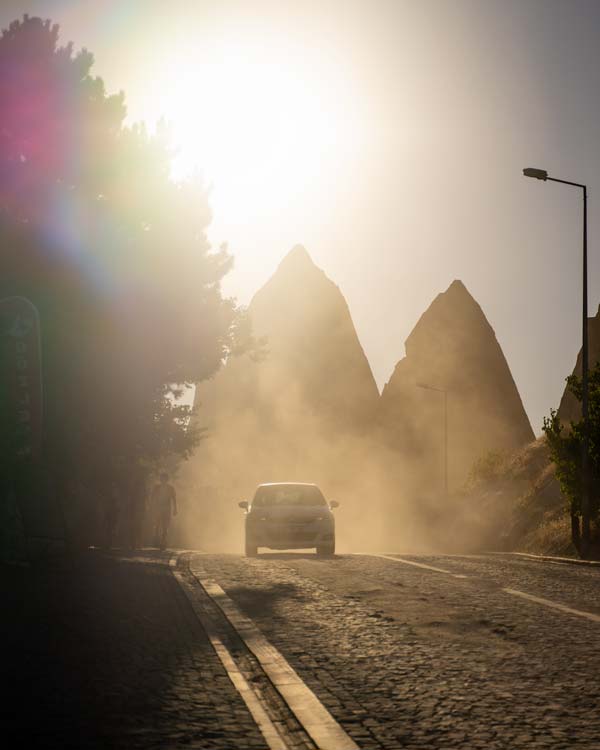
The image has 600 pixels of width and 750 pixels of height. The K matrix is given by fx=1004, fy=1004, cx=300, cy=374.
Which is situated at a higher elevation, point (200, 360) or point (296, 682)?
point (200, 360)

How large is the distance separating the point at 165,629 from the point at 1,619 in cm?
155

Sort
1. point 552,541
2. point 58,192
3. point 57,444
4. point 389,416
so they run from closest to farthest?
point 57,444, point 58,192, point 552,541, point 389,416

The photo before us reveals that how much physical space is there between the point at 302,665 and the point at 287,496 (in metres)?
16.0

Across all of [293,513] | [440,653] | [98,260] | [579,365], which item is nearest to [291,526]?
[293,513]

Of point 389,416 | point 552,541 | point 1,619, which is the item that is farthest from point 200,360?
point 389,416

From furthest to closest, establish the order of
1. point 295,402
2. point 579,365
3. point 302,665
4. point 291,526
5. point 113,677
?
point 295,402 → point 579,365 → point 291,526 → point 302,665 → point 113,677

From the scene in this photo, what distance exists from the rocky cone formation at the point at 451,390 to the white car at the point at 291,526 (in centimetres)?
9399

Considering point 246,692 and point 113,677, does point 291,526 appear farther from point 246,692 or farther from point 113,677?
point 246,692

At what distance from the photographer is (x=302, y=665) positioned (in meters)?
7.26

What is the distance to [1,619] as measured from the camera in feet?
30.5

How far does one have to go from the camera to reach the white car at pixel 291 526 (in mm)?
21781

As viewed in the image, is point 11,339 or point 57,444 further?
point 57,444

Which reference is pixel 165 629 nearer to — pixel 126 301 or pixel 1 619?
pixel 1 619

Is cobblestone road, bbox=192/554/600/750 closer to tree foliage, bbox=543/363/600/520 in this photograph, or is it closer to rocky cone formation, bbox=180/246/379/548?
tree foliage, bbox=543/363/600/520
